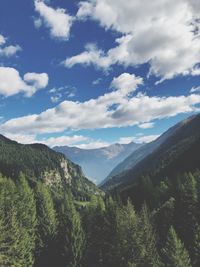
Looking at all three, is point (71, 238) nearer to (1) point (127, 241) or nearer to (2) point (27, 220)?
(2) point (27, 220)

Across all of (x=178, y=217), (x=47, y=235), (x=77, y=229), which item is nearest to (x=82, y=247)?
(x=77, y=229)

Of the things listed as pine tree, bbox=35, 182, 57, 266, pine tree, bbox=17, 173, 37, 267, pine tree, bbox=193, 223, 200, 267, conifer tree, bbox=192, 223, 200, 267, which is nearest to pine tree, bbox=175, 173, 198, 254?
conifer tree, bbox=192, 223, 200, 267

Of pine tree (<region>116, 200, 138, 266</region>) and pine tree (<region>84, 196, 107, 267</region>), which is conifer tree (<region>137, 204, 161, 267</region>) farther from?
pine tree (<region>84, 196, 107, 267</region>)

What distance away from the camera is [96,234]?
2985 inches

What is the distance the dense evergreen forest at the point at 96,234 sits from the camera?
2419 inches

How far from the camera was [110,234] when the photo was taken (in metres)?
73.5

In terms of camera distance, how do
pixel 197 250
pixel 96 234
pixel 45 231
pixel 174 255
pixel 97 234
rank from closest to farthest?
pixel 174 255, pixel 197 250, pixel 97 234, pixel 96 234, pixel 45 231

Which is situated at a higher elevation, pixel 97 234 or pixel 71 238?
pixel 71 238

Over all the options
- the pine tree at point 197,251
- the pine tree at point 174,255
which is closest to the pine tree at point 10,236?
the pine tree at point 174,255

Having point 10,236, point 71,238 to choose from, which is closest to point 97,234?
point 71,238

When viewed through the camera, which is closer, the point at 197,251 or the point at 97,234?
the point at 197,251

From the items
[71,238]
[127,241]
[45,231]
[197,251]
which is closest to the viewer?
[127,241]

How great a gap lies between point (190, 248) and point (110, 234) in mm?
16096

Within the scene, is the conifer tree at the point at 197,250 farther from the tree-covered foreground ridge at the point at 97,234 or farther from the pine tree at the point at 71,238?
the pine tree at the point at 71,238
